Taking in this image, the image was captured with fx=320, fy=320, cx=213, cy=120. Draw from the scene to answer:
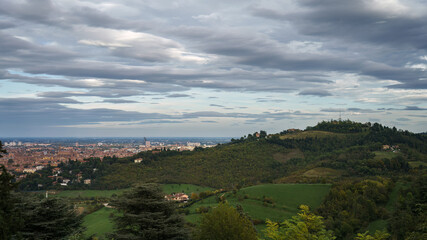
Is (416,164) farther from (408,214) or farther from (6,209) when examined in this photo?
(6,209)

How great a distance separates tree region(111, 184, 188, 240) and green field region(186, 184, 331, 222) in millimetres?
34801

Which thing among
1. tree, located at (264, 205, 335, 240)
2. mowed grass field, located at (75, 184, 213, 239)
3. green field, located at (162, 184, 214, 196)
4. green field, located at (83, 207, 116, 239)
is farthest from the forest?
tree, located at (264, 205, 335, 240)

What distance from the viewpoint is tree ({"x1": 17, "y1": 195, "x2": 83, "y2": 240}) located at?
19688 mm

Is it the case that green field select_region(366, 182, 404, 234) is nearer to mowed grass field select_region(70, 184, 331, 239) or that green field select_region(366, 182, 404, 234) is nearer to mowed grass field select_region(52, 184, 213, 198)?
mowed grass field select_region(70, 184, 331, 239)

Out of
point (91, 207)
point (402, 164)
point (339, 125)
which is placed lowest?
point (91, 207)

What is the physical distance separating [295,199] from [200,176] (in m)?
37.8

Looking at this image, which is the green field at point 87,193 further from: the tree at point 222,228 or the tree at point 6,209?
the tree at point 6,209

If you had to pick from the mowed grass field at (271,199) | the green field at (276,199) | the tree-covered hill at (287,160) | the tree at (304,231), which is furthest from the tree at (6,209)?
the tree-covered hill at (287,160)

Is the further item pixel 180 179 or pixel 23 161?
pixel 23 161

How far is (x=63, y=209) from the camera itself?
21391mm

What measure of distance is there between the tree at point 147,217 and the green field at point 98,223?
25671mm

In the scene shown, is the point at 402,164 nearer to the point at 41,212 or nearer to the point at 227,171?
the point at 227,171

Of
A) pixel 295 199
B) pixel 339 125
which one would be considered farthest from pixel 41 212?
pixel 339 125

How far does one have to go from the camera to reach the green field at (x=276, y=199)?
185ft
